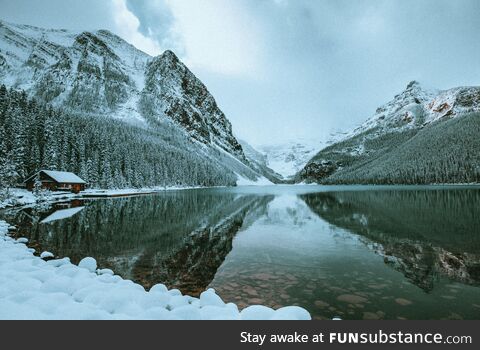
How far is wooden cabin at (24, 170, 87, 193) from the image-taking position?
202 feet

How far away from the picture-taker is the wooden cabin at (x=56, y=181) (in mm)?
61500

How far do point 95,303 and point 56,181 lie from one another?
6938 cm

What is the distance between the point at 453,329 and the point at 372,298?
378 centimetres

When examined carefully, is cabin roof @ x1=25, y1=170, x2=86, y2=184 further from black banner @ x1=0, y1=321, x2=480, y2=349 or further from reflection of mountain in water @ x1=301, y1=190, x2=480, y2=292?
black banner @ x1=0, y1=321, x2=480, y2=349

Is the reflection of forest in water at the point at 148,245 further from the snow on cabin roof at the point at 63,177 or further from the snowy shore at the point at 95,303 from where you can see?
the snow on cabin roof at the point at 63,177

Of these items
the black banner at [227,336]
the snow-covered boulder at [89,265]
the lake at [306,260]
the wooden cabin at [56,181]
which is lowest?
the lake at [306,260]

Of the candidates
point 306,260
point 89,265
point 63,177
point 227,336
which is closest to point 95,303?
point 227,336

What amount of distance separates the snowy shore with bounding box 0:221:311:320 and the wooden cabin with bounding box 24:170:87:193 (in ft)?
208

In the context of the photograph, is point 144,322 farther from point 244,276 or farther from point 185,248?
point 185,248

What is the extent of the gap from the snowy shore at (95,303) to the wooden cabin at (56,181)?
63379 mm

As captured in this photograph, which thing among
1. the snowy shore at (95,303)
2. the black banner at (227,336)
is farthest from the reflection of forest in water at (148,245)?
the black banner at (227,336)

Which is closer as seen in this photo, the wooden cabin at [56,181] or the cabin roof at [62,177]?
the wooden cabin at [56,181]

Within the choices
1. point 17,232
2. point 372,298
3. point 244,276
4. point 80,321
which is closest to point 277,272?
point 244,276

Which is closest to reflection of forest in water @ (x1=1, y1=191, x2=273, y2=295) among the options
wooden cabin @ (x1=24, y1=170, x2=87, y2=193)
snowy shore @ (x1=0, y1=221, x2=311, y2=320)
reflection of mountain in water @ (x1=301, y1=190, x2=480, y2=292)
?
snowy shore @ (x1=0, y1=221, x2=311, y2=320)
